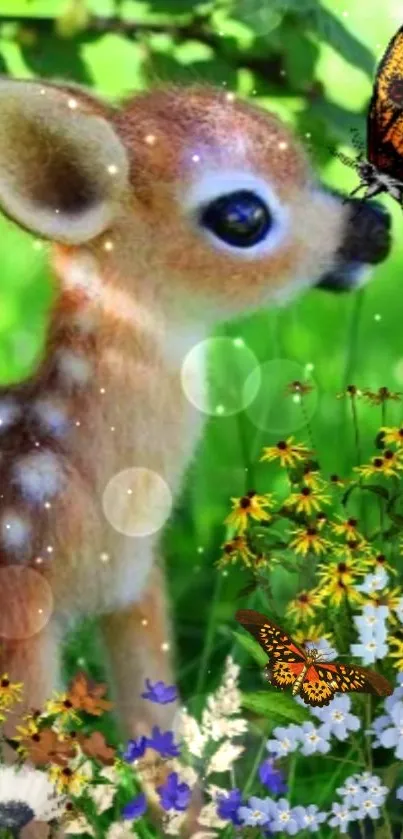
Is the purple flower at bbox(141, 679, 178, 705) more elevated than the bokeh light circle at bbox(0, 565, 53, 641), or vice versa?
the bokeh light circle at bbox(0, 565, 53, 641)

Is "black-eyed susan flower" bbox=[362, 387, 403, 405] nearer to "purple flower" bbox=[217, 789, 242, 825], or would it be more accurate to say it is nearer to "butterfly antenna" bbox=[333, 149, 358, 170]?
"butterfly antenna" bbox=[333, 149, 358, 170]

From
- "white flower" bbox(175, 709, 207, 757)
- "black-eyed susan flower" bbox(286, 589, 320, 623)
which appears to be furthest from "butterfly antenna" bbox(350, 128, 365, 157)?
"white flower" bbox(175, 709, 207, 757)

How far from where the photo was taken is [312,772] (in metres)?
1.85

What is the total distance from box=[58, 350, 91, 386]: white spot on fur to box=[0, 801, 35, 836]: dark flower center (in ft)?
2.06

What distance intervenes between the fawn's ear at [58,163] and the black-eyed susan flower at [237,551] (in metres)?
0.51

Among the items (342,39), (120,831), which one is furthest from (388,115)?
(120,831)

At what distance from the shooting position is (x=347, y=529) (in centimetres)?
178

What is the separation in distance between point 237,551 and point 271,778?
0.34 metres

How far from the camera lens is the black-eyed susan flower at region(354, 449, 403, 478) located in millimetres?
1771

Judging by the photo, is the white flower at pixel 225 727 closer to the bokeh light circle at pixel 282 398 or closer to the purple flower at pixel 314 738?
the purple flower at pixel 314 738

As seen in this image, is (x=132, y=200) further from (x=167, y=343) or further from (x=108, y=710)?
(x=108, y=710)

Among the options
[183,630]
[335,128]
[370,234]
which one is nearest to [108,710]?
[183,630]

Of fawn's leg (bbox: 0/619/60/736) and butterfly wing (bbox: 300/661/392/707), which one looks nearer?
butterfly wing (bbox: 300/661/392/707)

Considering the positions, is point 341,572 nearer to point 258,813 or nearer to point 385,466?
point 385,466
